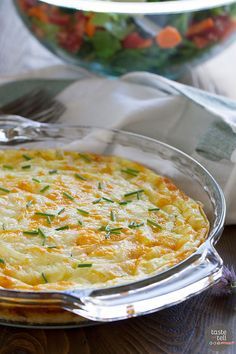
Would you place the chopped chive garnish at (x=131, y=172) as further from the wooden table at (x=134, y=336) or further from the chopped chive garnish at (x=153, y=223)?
the wooden table at (x=134, y=336)

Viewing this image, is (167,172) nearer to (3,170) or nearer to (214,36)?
(3,170)

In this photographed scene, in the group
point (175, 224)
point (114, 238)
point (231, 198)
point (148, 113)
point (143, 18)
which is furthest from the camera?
point (143, 18)

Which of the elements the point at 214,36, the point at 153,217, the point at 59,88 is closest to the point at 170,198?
the point at 153,217

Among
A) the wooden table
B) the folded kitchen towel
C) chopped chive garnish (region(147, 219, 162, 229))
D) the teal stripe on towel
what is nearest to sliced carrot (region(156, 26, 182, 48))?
the folded kitchen towel

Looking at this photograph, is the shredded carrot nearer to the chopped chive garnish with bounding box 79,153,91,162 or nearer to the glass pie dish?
the chopped chive garnish with bounding box 79,153,91,162

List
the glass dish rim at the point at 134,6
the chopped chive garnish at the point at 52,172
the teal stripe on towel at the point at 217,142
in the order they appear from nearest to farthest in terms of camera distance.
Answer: the chopped chive garnish at the point at 52,172 < the teal stripe on towel at the point at 217,142 < the glass dish rim at the point at 134,6

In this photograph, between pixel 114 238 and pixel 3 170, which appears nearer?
pixel 114 238

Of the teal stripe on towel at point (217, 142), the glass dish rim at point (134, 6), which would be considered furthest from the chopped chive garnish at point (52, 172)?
the glass dish rim at point (134, 6)
